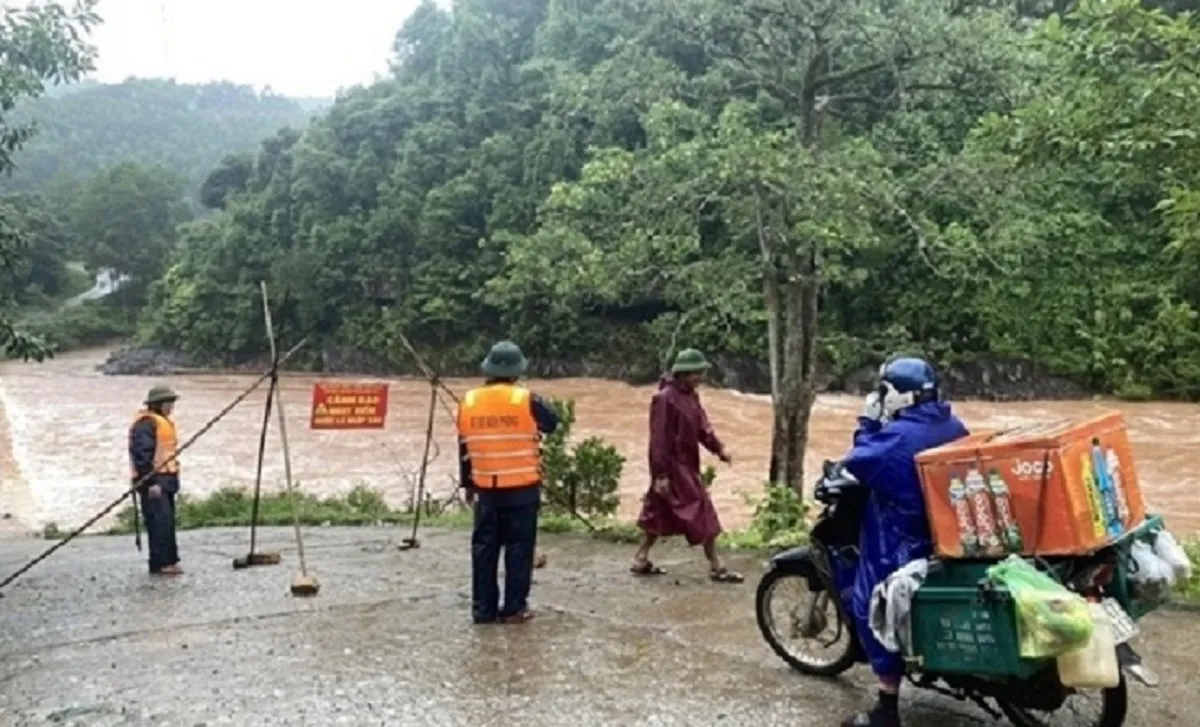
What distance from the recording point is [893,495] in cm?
428

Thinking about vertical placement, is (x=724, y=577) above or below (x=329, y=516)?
above

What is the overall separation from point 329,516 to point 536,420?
7123 millimetres

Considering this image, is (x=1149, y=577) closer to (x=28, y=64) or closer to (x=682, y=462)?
(x=682, y=462)

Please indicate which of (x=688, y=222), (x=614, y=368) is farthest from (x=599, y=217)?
(x=614, y=368)

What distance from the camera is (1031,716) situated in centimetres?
430

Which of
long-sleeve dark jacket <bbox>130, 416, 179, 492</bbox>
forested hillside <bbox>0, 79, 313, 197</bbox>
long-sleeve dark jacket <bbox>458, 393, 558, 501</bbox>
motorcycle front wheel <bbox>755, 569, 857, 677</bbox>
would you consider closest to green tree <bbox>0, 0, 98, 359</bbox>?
long-sleeve dark jacket <bbox>130, 416, 179, 492</bbox>

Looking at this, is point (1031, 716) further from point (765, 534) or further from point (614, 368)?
point (614, 368)

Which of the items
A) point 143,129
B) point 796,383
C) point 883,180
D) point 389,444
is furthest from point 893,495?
point 143,129

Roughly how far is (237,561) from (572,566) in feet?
9.00

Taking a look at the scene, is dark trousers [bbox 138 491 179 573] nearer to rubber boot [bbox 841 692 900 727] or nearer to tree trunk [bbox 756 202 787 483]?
tree trunk [bbox 756 202 787 483]

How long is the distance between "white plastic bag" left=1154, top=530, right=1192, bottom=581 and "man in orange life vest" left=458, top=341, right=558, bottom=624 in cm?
311

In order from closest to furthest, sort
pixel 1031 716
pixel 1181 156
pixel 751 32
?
1. pixel 1031 716
2. pixel 1181 156
3. pixel 751 32

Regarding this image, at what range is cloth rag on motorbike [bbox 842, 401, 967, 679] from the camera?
14.0 feet

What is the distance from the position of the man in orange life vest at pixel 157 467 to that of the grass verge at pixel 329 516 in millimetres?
1745
